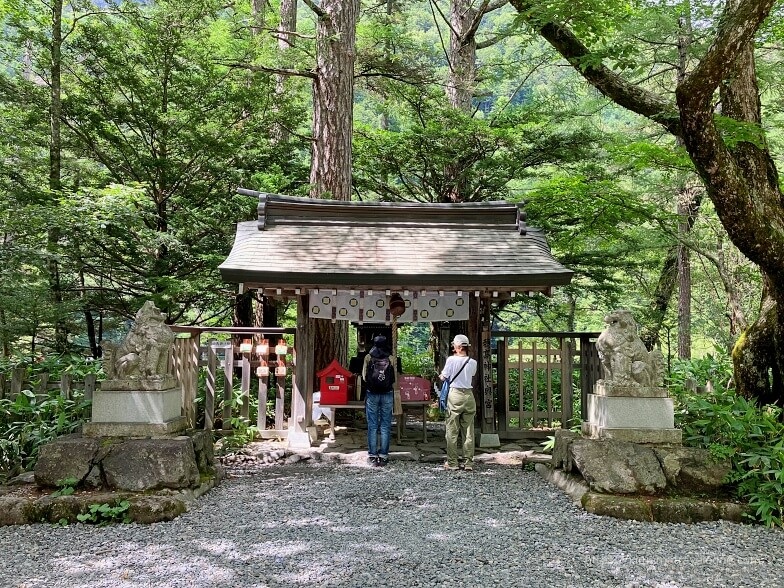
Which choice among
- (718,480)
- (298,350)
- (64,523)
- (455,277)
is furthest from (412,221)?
(64,523)

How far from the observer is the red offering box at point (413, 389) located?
8.30 meters

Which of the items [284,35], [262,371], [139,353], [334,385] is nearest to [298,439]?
[334,385]

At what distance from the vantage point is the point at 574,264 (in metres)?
12.4

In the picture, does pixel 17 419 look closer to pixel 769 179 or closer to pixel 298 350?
pixel 298 350

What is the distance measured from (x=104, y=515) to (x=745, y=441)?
6.22 m

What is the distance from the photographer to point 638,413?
5.81 m

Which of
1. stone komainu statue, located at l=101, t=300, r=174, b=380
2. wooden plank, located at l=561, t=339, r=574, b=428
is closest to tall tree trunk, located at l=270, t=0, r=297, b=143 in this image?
stone komainu statue, located at l=101, t=300, r=174, b=380

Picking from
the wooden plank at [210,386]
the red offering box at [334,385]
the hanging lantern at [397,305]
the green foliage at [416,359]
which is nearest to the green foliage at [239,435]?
the wooden plank at [210,386]

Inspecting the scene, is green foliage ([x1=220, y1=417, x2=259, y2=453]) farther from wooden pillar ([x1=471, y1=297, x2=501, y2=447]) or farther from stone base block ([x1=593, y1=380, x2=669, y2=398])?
stone base block ([x1=593, y1=380, x2=669, y2=398])

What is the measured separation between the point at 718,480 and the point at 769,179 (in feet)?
12.9

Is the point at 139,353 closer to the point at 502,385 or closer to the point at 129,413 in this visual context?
the point at 129,413

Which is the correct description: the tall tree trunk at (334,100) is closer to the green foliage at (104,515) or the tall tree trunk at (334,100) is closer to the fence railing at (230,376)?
the fence railing at (230,376)

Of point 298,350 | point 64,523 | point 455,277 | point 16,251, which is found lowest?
point 64,523

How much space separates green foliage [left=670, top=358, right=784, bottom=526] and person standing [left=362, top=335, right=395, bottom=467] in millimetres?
3553
